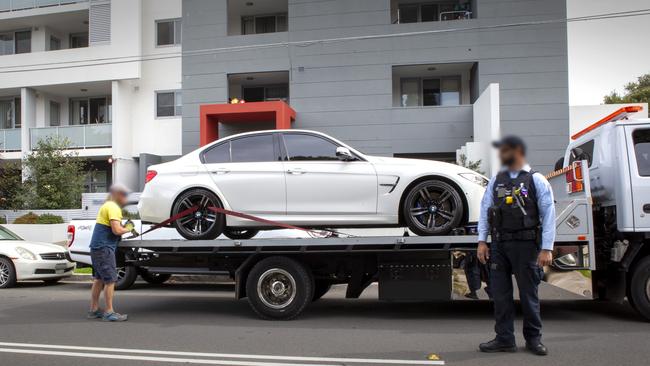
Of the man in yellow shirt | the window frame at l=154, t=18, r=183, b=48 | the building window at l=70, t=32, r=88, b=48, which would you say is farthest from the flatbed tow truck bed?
the building window at l=70, t=32, r=88, b=48

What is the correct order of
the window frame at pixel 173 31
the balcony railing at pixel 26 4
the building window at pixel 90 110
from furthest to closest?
1. the building window at pixel 90 110
2. the balcony railing at pixel 26 4
3. the window frame at pixel 173 31

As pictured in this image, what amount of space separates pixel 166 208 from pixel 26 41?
72.7ft

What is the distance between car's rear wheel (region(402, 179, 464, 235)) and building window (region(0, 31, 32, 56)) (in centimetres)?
2391

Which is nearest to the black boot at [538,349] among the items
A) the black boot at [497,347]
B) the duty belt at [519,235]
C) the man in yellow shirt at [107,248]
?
the black boot at [497,347]

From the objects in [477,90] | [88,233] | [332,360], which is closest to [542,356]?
[332,360]

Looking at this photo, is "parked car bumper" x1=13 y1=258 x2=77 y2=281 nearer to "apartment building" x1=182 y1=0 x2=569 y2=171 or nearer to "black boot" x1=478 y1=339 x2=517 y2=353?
"apartment building" x1=182 y1=0 x2=569 y2=171

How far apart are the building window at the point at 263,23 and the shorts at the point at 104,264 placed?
16.6 meters

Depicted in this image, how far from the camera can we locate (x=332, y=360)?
494 centimetres

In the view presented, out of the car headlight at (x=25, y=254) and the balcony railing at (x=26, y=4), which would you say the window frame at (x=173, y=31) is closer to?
the balcony railing at (x=26, y=4)

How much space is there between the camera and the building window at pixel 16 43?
24328mm

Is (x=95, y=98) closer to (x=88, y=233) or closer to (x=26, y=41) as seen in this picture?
(x=26, y=41)

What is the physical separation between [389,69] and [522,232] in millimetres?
14804

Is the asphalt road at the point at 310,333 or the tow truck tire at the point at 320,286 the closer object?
the asphalt road at the point at 310,333

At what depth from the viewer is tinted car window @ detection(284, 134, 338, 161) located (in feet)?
22.7
